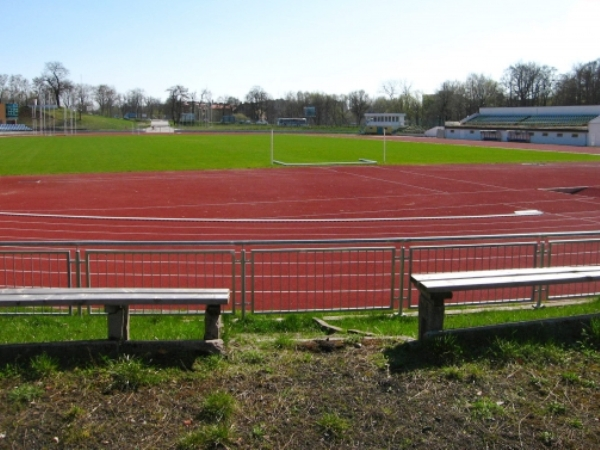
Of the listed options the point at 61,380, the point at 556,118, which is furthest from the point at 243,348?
the point at 556,118

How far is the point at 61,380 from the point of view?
4.67 meters

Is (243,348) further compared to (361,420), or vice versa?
(243,348)

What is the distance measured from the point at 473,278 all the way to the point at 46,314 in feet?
18.3

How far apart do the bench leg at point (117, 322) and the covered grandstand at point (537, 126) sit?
2731 inches

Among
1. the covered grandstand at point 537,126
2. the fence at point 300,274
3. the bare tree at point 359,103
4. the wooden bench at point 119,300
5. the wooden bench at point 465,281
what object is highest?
the bare tree at point 359,103

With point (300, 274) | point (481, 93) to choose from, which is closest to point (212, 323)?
point (300, 274)

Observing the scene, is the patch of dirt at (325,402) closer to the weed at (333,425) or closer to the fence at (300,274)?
the weed at (333,425)

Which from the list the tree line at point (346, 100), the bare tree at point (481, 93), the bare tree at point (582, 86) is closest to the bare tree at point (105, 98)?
the tree line at point (346, 100)

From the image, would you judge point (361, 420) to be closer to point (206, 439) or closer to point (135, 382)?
point (206, 439)

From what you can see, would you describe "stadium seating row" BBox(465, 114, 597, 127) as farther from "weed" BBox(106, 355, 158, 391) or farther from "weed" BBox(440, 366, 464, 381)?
"weed" BBox(106, 355, 158, 391)

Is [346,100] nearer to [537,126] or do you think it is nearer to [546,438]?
[537,126]

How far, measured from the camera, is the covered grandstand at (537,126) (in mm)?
67875

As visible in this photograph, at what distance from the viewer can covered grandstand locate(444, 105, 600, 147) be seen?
223ft

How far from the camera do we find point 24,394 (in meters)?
4.42
